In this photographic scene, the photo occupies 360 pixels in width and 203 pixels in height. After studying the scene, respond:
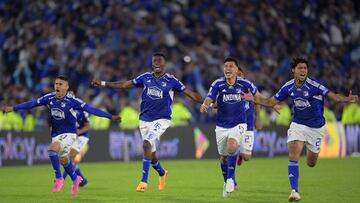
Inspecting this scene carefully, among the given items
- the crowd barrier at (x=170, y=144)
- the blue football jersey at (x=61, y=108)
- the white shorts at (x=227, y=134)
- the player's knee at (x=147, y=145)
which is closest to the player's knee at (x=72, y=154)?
the blue football jersey at (x=61, y=108)

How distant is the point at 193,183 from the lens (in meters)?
17.5

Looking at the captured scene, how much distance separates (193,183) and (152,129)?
103 inches

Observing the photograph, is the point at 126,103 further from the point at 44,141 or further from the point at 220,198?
the point at 220,198

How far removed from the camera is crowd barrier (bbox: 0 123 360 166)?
25.0m

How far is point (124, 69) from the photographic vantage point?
94.7 feet

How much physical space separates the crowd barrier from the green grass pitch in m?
0.83

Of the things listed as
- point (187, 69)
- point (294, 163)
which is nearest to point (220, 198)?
point (294, 163)

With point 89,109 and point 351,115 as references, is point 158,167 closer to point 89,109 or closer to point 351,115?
point 89,109

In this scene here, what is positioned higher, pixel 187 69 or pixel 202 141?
pixel 187 69

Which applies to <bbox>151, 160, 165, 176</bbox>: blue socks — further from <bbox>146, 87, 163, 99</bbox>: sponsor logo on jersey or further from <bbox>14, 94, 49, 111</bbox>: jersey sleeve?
<bbox>14, 94, 49, 111</bbox>: jersey sleeve

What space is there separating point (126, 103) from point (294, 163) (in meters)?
14.8

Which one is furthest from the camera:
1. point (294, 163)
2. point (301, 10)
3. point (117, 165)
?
point (301, 10)

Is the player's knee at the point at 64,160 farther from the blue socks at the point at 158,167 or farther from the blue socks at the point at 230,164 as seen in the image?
the blue socks at the point at 230,164

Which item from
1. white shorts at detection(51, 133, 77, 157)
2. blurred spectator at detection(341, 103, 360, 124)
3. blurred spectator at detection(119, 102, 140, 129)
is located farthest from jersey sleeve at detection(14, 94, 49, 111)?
blurred spectator at detection(341, 103, 360, 124)
